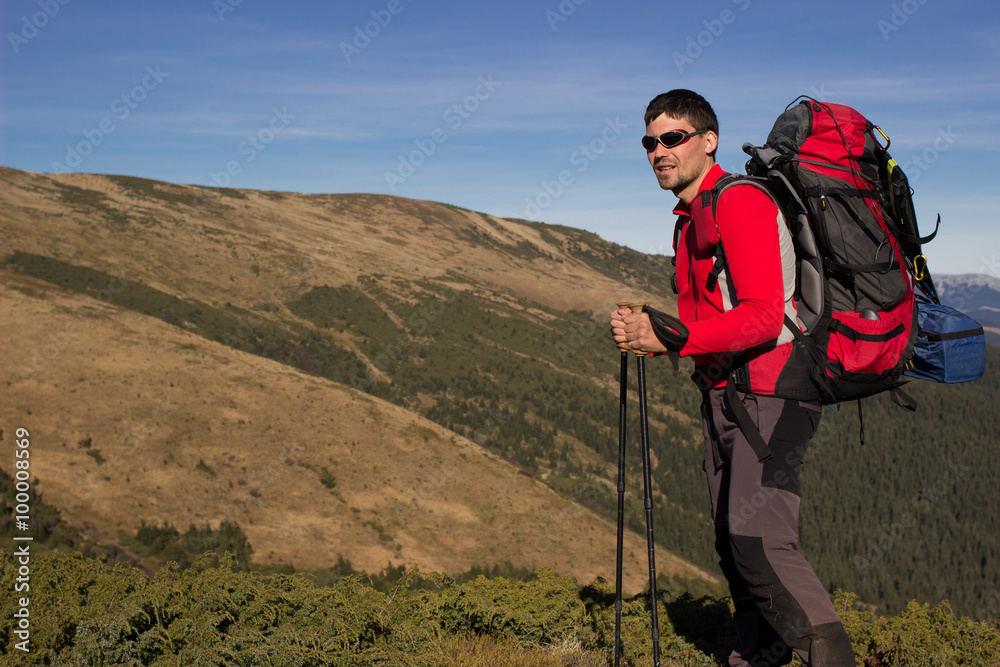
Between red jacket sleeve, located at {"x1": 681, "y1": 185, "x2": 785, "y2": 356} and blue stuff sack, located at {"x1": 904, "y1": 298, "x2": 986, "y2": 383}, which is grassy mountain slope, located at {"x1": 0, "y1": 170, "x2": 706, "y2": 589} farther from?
blue stuff sack, located at {"x1": 904, "y1": 298, "x2": 986, "y2": 383}

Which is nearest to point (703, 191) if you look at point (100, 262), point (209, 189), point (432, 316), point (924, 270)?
point (924, 270)

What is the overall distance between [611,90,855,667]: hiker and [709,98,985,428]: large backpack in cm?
7

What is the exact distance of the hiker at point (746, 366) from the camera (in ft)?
8.97

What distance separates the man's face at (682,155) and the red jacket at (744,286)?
110 mm

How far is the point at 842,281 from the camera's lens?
295cm

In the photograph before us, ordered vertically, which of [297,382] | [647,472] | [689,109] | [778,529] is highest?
[689,109]

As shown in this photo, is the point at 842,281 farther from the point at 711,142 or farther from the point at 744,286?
the point at 711,142

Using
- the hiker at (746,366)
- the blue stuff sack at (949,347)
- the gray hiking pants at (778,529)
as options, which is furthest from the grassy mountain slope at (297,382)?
the blue stuff sack at (949,347)

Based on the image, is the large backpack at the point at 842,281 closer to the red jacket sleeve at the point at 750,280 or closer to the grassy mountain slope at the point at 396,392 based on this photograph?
the red jacket sleeve at the point at 750,280

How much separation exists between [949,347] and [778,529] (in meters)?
1.24

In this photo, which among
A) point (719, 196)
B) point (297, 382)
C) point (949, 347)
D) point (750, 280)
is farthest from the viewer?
point (297, 382)

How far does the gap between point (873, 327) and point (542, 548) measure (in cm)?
2525

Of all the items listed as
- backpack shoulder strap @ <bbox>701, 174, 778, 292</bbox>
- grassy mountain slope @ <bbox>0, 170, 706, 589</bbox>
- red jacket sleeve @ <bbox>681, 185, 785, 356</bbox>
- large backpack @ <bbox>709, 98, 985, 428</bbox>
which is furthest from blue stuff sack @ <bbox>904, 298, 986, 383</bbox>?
grassy mountain slope @ <bbox>0, 170, 706, 589</bbox>

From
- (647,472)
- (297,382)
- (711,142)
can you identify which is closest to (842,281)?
(711,142)
